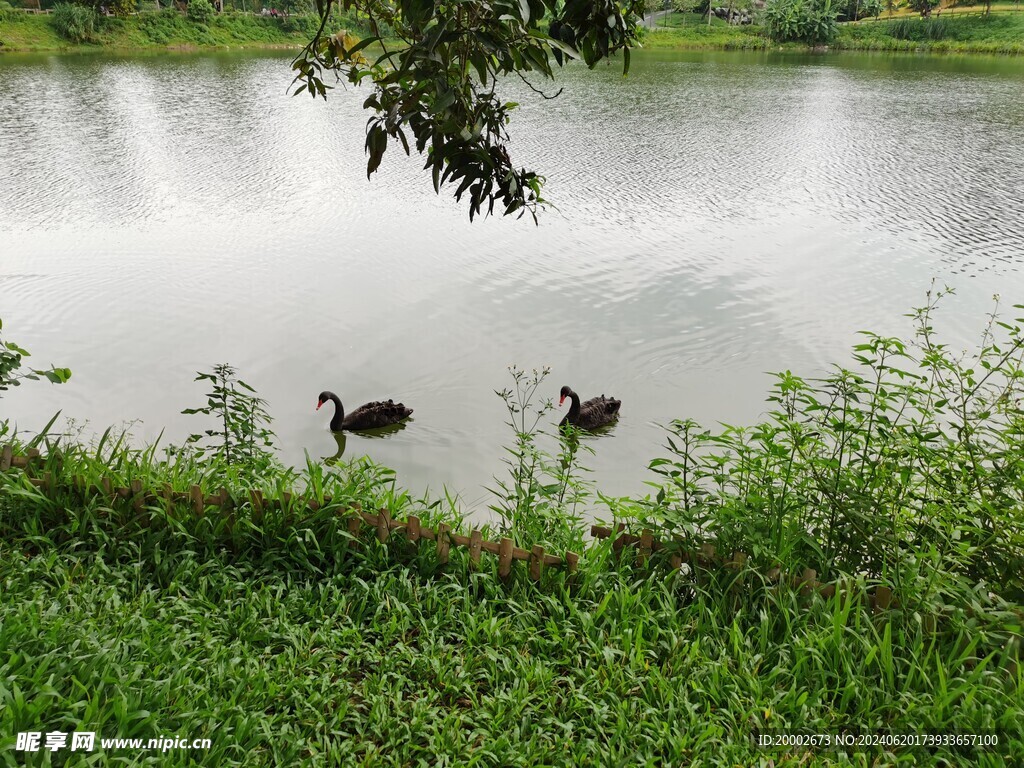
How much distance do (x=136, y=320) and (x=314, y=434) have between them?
96.9 inches

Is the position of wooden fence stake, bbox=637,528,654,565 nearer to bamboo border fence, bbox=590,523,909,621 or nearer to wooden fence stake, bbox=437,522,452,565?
bamboo border fence, bbox=590,523,909,621

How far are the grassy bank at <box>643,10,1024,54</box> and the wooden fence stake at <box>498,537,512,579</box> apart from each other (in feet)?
126

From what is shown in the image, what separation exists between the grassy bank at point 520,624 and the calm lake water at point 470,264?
1.50 metres

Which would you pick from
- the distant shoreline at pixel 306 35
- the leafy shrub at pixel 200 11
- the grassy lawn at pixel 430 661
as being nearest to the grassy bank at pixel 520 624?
the grassy lawn at pixel 430 661

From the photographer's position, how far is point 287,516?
2.94 m

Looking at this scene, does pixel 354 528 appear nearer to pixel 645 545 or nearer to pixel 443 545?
pixel 443 545

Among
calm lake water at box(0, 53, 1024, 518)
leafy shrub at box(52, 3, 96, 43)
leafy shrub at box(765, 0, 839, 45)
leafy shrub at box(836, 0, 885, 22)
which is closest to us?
calm lake water at box(0, 53, 1024, 518)

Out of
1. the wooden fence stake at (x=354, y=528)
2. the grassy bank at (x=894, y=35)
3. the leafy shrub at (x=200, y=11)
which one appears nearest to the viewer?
the wooden fence stake at (x=354, y=528)

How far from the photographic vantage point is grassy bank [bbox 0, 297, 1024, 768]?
80.7 inches

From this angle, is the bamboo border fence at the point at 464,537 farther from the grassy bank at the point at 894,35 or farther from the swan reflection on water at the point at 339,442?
the grassy bank at the point at 894,35

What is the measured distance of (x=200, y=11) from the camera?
3331 cm

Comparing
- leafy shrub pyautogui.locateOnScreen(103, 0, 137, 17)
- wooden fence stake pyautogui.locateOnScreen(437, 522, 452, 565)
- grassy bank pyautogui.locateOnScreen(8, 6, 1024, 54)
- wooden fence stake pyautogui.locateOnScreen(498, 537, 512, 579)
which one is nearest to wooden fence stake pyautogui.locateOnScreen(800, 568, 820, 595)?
wooden fence stake pyautogui.locateOnScreen(498, 537, 512, 579)

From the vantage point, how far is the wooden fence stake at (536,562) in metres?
2.74

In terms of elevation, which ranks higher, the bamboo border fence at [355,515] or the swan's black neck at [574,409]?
the bamboo border fence at [355,515]
